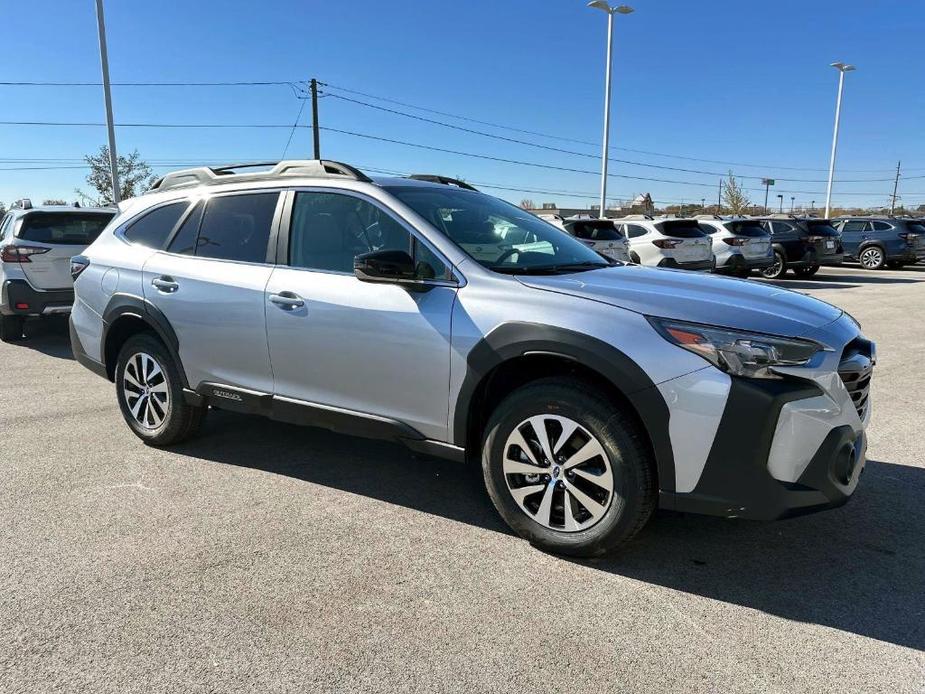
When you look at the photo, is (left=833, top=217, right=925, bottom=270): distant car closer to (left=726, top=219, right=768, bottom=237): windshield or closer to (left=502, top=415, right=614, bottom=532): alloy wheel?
(left=726, top=219, right=768, bottom=237): windshield

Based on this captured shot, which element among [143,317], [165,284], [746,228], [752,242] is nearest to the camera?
[165,284]

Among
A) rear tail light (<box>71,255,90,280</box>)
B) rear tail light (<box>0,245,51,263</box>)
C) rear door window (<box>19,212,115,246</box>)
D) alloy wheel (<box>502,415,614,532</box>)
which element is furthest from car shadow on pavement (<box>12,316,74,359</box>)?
alloy wheel (<box>502,415,614,532</box>)

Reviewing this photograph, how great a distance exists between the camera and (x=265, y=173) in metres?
4.38

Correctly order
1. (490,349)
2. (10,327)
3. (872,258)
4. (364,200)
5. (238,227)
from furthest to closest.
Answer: (872,258) < (10,327) < (238,227) < (364,200) < (490,349)

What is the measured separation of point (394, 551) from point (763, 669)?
5.35ft

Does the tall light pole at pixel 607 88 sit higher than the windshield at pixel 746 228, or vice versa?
the tall light pole at pixel 607 88

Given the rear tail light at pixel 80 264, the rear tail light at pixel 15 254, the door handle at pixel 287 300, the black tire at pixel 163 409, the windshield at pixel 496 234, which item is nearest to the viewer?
the windshield at pixel 496 234

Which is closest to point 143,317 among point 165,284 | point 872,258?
point 165,284

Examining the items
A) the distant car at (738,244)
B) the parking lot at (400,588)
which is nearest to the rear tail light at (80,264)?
the parking lot at (400,588)

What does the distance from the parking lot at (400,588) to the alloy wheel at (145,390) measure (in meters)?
0.28

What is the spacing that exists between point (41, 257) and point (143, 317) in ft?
16.3

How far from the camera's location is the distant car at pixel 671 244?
619 inches

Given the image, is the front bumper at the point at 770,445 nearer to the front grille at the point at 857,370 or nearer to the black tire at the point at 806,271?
the front grille at the point at 857,370

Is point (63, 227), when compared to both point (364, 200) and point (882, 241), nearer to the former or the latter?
point (364, 200)
